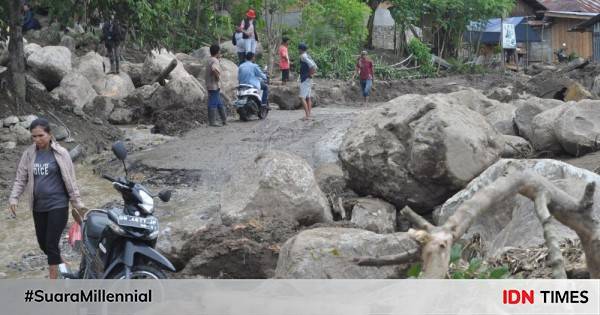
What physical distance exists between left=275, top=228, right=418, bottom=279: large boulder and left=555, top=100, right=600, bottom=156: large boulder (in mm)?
6074

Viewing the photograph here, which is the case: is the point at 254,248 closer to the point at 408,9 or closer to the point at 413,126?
the point at 413,126

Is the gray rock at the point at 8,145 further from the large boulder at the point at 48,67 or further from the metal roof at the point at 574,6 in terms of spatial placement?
the metal roof at the point at 574,6

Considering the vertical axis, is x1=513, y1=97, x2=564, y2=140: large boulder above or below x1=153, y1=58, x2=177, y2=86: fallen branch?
below

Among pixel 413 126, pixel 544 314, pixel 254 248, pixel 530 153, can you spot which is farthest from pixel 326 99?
pixel 544 314

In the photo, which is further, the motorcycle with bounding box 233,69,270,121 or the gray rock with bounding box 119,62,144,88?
the gray rock with bounding box 119,62,144,88

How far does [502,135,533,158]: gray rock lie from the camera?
11.1 metres

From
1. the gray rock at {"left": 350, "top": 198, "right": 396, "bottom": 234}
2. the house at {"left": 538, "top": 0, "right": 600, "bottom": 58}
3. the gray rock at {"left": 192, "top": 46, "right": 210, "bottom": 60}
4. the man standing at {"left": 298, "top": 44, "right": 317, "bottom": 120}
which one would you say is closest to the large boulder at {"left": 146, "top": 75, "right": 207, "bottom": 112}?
the man standing at {"left": 298, "top": 44, "right": 317, "bottom": 120}

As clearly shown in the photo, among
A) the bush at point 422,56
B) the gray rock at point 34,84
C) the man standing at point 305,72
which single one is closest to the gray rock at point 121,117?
the gray rock at point 34,84

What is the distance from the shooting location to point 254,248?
6.88 meters

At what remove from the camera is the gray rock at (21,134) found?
553 inches

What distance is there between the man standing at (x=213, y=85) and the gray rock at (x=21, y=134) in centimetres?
331

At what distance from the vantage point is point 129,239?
565 cm

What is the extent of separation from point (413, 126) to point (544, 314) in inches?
205

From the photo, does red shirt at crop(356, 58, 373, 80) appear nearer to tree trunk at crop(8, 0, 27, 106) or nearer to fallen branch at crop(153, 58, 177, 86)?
fallen branch at crop(153, 58, 177, 86)
